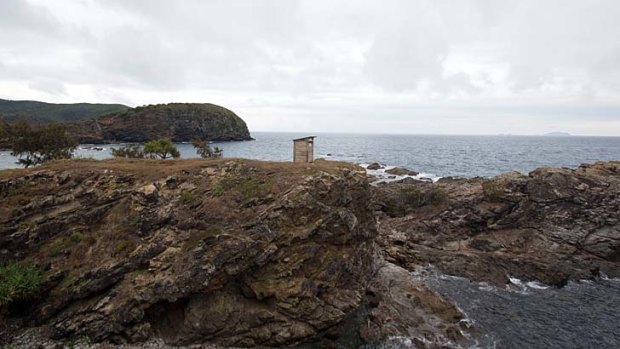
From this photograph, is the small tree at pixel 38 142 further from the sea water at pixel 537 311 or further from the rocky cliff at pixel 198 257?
the sea water at pixel 537 311

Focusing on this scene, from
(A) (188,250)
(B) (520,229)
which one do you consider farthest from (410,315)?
(B) (520,229)

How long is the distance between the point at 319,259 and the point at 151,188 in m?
14.1

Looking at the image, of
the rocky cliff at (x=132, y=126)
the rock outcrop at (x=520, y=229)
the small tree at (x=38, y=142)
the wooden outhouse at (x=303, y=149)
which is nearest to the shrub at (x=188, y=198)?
the wooden outhouse at (x=303, y=149)

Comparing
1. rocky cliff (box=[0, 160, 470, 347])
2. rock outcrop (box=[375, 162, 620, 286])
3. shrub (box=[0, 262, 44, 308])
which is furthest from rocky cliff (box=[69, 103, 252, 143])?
shrub (box=[0, 262, 44, 308])

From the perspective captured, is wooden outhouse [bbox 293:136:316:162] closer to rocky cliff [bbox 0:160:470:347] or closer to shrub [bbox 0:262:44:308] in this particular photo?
rocky cliff [bbox 0:160:470:347]

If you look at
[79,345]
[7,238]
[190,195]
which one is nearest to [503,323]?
[190,195]

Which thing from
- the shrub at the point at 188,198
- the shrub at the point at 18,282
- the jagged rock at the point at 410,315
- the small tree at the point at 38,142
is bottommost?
the jagged rock at the point at 410,315

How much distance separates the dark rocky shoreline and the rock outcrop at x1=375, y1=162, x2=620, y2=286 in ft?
3.87

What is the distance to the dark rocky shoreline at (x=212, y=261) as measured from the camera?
74.6 feet

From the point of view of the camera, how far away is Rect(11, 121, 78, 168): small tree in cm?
5588

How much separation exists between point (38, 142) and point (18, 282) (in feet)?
147

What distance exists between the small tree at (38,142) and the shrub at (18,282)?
133 ft

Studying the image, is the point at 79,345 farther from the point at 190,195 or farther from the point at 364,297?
the point at 364,297

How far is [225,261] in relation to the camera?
24.2 m
